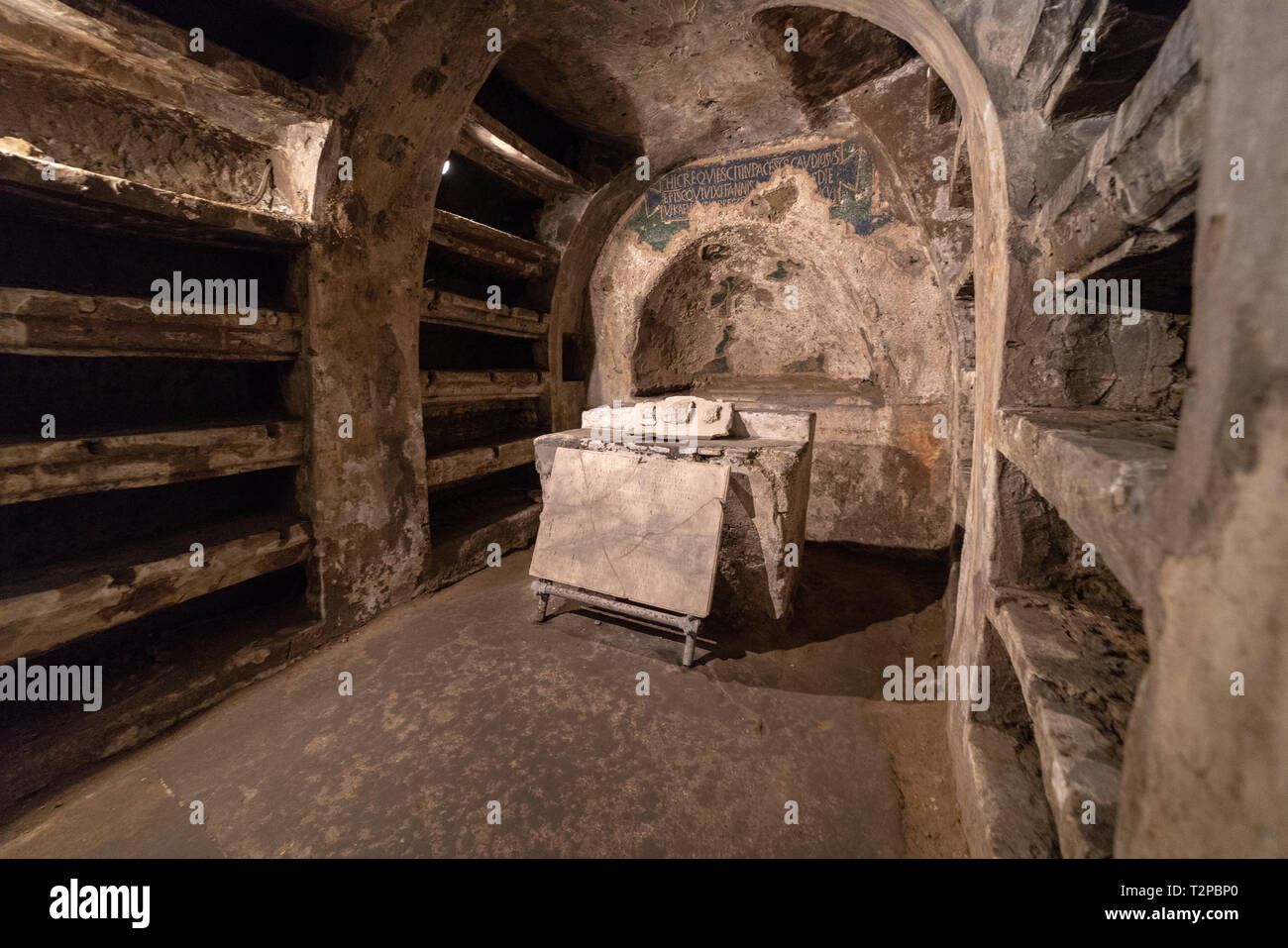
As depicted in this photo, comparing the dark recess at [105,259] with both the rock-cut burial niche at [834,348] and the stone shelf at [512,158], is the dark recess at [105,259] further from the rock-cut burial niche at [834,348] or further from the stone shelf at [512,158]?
the rock-cut burial niche at [834,348]

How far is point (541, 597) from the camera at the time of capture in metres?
3.19

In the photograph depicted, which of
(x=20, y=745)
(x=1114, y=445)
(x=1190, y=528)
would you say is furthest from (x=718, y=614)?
(x=20, y=745)

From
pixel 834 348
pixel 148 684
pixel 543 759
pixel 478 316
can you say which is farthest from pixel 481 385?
pixel 834 348

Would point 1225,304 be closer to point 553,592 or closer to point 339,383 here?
point 553,592

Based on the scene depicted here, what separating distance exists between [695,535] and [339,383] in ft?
7.35

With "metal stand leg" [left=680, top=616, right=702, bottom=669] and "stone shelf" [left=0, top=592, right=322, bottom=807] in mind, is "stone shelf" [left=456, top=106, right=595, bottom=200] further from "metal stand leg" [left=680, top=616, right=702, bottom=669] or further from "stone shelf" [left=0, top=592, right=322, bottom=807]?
"metal stand leg" [left=680, top=616, right=702, bottom=669]

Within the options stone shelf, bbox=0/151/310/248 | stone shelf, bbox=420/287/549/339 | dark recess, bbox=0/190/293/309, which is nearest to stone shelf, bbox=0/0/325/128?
stone shelf, bbox=0/151/310/248

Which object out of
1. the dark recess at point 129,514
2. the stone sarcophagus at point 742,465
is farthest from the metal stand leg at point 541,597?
the dark recess at point 129,514

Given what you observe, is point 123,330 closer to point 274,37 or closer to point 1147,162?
point 274,37

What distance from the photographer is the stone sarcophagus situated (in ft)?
9.66

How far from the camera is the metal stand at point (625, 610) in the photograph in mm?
2730

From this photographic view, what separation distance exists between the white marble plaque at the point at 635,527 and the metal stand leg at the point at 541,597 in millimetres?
59

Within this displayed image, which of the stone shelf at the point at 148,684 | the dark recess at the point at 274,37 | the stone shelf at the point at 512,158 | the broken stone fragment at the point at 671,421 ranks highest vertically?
the stone shelf at the point at 512,158

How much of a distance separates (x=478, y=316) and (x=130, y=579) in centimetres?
278
